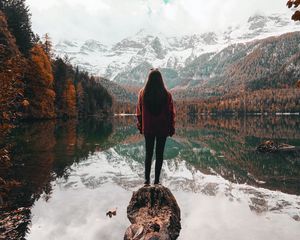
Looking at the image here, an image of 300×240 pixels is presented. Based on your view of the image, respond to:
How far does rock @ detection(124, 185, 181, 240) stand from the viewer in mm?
9680

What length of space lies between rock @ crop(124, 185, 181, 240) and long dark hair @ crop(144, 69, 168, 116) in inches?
101

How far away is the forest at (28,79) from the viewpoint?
37.5 ft

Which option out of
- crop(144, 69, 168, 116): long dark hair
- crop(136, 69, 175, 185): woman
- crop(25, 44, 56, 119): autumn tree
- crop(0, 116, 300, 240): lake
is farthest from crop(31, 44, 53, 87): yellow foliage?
crop(144, 69, 168, 116): long dark hair

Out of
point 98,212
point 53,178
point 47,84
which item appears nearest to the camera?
point 98,212

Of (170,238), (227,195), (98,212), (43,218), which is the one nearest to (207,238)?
(170,238)

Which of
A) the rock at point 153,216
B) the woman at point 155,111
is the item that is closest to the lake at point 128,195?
the rock at point 153,216

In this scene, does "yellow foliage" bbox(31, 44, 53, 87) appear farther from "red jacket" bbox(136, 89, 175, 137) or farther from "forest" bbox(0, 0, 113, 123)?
"red jacket" bbox(136, 89, 175, 137)

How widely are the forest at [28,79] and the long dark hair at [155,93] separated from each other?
400cm

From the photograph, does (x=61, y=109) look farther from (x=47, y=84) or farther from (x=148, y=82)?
(x=148, y=82)

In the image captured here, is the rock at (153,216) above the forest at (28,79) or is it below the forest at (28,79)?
below

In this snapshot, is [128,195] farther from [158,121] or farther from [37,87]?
[37,87]

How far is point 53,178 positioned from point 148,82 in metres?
9.99

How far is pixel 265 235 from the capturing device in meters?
11.4

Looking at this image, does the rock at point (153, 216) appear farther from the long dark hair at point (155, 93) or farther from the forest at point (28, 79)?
the forest at point (28, 79)
